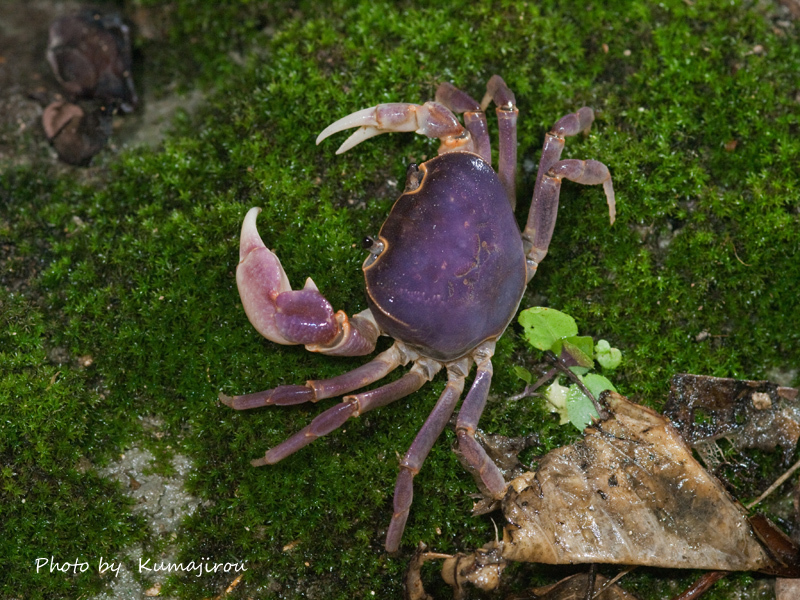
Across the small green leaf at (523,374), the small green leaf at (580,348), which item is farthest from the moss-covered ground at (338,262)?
the small green leaf at (580,348)

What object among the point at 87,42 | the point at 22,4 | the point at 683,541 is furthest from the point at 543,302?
the point at 22,4

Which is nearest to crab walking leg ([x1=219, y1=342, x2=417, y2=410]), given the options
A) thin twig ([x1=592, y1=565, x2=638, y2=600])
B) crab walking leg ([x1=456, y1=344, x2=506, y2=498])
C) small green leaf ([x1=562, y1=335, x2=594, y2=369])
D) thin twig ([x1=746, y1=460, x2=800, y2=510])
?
crab walking leg ([x1=456, y1=344, x2=506, y2=498])

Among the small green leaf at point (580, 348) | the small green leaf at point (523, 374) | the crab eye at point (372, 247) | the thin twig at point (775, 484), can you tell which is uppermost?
the crab eye at point (372, 247)

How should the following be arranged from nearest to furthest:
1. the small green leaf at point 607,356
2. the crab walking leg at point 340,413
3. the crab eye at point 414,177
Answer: the crab walking leg at point 340,413, the crab eye at point 414,177, the small green leaf at point 607,356

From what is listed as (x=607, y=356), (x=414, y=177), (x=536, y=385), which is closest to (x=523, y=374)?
(x=536, y=385)

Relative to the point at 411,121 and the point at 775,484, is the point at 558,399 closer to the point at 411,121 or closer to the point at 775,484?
the point at 775,484

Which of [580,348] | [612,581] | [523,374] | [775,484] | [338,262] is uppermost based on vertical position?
[338,262]

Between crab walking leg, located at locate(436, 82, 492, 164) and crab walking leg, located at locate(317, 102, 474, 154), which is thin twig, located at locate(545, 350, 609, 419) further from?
crab walking leg, located at locate(317, 102, 474, 154)

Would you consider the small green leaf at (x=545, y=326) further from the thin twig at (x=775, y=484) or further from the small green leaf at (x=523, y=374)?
the thin twig at (x=775, y=484)
